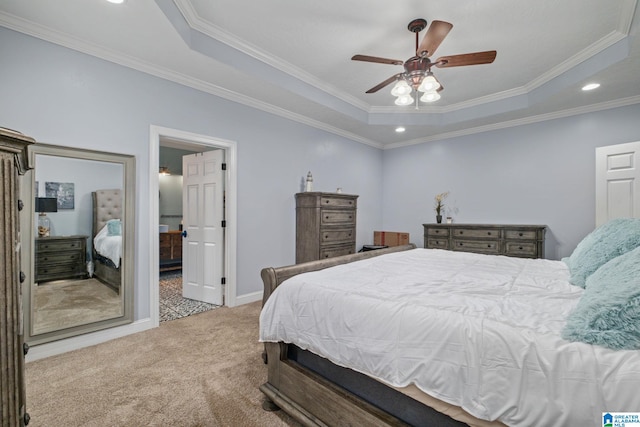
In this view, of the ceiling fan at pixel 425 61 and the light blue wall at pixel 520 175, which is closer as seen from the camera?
the ceiling fan at pixel 425 61

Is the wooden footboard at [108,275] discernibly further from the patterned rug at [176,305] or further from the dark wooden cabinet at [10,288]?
the dark wooden cabinet at [10,288]

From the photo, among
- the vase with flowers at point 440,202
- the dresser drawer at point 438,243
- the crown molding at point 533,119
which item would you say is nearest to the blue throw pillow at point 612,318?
the dresser drawer at point 438,243

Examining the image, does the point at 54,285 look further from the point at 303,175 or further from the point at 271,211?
the point at 303,175

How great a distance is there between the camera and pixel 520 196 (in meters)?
4.40

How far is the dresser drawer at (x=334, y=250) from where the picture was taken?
4.07 m

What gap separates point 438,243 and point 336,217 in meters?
1.90

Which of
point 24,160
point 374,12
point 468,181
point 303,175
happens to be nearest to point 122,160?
point 24,160

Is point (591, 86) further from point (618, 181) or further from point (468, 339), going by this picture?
point (468, 339)

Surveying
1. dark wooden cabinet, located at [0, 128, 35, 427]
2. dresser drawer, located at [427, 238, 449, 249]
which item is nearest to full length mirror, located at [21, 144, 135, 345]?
dark wooden cabinet, located at [0, 128, 35, 427]

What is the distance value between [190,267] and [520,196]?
16.9 ft

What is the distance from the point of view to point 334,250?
423 centimetres

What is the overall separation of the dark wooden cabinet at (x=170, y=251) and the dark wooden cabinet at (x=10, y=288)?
499 cm

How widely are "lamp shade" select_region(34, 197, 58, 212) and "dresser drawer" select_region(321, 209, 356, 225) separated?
2.86 m

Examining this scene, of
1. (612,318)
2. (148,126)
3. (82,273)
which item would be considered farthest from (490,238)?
(82,273)
